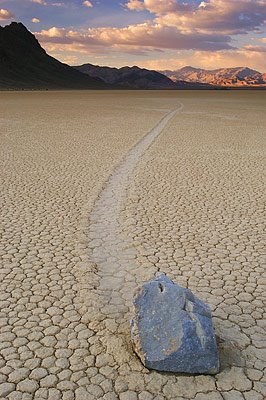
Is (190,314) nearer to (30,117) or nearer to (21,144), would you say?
(21,144)

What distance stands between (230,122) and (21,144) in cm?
979

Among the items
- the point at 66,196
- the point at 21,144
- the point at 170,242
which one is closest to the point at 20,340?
the point at 170,242

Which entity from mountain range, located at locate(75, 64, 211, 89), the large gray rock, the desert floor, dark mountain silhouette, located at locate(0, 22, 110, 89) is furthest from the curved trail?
mountain range, located at locate(75, 64, 211, 89)

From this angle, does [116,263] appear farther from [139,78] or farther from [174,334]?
[139,78]

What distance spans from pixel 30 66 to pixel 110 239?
11880 cm

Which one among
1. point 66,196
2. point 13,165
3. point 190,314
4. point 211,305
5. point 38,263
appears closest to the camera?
point 190,314

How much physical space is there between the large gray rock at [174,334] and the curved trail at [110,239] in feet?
3.11

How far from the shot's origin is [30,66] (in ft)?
383

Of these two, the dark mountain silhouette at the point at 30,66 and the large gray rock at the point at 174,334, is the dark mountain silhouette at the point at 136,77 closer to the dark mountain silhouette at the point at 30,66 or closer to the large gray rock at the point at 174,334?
the dark mountain silhouette at the point at 30,66

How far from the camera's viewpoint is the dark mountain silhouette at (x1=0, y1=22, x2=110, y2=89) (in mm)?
103812

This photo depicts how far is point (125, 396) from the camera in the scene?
2828 millimetres

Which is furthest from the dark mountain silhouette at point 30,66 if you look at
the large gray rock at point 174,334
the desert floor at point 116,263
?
the large gray rock at point 174,334

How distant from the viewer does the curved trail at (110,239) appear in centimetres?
441

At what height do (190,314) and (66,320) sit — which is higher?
(190,314)
